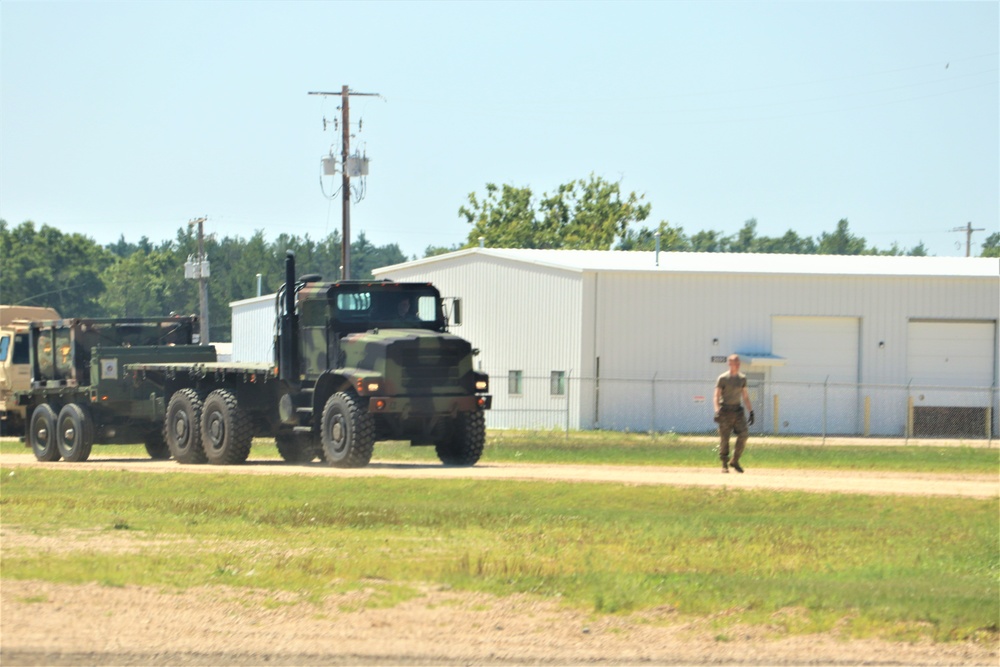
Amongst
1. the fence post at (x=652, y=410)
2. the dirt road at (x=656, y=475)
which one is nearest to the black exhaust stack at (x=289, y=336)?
the dirt road at (x=656, y=475)

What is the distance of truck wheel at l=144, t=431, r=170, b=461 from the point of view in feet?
95.3

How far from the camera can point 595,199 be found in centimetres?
9462

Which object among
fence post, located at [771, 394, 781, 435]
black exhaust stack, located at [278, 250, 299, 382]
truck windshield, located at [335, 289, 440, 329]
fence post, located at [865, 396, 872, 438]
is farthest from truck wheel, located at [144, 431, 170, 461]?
fence post, located at [865, 396, 872, 438]

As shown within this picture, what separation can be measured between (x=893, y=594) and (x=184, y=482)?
40.6ft

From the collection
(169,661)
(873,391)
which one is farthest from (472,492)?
(873,391)

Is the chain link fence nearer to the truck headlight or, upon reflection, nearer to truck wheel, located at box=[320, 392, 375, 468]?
truck wheel, located at box=[320, 392, 375, 468]

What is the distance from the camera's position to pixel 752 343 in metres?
46.1

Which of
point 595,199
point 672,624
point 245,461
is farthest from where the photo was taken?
point 595,199

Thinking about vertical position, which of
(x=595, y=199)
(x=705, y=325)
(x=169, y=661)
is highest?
(x=595, y=199)

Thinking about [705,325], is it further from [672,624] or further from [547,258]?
[672,624]

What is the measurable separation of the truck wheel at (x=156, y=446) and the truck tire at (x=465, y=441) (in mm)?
7370

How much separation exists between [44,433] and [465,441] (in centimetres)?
989

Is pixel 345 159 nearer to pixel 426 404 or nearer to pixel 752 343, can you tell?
pixel 752 343

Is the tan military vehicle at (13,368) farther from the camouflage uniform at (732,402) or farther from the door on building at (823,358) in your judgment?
the door on building at (823,358)
